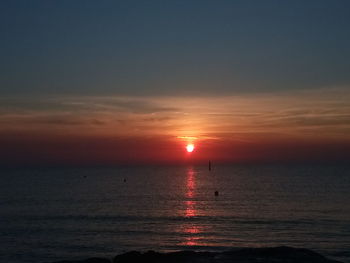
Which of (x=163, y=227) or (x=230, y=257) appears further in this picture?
(x=163, y=227)

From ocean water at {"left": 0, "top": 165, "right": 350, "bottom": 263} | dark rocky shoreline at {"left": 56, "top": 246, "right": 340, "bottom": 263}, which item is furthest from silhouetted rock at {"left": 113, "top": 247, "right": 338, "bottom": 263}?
ocean water at {"left": 0, "top": 165, "right": 350, "bottom": 263}

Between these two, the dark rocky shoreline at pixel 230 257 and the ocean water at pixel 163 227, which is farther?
the ocean water at pixel 163 227

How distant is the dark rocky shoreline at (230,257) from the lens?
32.8 m

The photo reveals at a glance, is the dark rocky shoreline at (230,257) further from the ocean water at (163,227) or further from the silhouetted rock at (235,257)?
the ocean water at (163,227)

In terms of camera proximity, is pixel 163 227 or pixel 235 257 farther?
pixel 163 227

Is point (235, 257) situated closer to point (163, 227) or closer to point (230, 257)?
point (230, 257)

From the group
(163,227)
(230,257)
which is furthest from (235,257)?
(163,227)

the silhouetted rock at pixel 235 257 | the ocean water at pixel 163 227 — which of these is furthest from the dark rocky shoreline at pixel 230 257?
the ocean water at pixel 163 227

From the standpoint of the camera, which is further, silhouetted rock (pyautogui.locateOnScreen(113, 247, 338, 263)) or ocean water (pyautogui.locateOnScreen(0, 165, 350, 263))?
ocean water (pyautogui.locateOnScreen(0, 165, 350, 263))

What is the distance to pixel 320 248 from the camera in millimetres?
43000

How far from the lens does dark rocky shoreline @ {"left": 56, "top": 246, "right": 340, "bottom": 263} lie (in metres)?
32.8

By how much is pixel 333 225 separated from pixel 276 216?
11257 mm

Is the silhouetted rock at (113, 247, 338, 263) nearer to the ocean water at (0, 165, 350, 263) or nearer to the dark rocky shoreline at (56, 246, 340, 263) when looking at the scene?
the dark rocky shoreline at (56, 246, 340, 263)

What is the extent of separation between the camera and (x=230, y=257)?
34.2 metres
